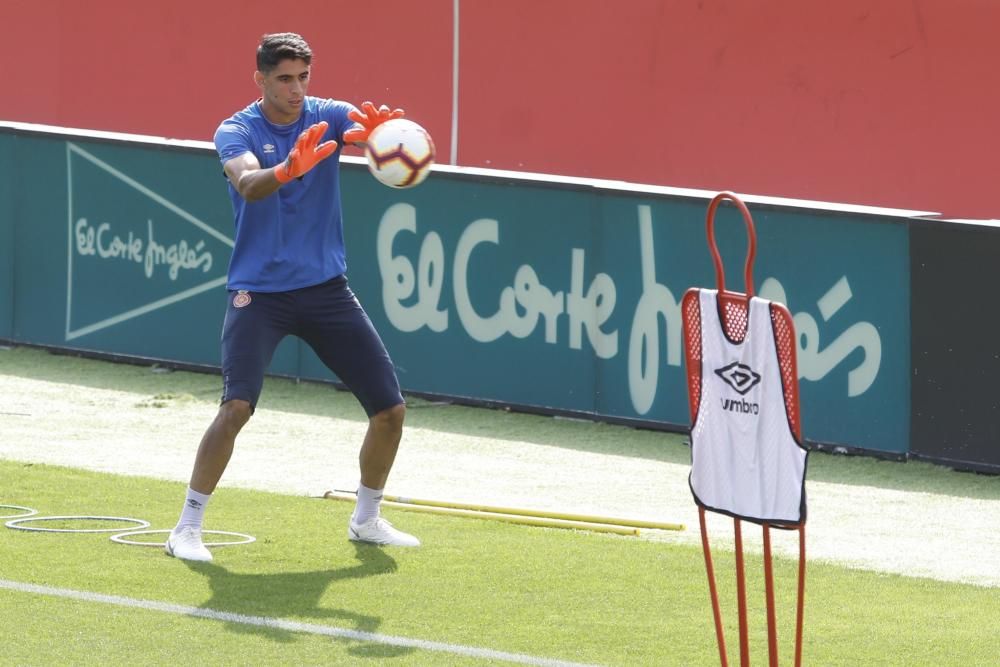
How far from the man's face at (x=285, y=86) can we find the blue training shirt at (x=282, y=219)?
99 millimetres

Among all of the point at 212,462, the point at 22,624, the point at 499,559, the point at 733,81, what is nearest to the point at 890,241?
the point at 499,559

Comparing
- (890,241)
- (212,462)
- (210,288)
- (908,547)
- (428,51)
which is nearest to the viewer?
(212,462)

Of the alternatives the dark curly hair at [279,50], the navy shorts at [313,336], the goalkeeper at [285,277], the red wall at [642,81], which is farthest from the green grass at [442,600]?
the red wall at [642,81]

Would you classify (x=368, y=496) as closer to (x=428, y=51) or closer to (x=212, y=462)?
(x=212, y=462)

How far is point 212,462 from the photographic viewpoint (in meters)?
8.98

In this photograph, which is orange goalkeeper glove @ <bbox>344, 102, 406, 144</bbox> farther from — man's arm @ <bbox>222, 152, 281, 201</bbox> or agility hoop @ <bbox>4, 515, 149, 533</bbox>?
agility hoop @ <bbox>4, 515, 149, 533</bbox>

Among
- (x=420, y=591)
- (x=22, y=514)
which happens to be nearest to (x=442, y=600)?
(x=420, y=591)

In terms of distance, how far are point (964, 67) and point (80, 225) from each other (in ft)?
24.8

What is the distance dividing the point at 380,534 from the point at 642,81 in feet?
36.7

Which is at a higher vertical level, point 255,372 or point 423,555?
point 255,372

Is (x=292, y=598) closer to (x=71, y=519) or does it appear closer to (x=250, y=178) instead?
(x=250, y=178)

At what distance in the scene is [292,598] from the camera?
8.37 metres

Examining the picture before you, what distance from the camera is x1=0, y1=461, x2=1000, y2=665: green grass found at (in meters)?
7.55

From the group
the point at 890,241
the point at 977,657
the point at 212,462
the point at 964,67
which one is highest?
the point at 964,67
